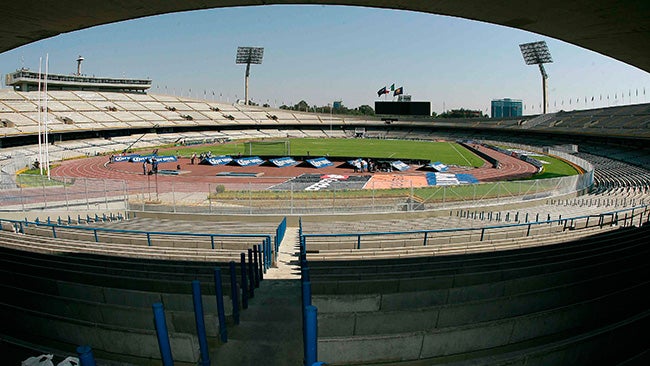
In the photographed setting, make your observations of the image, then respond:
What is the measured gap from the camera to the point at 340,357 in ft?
15.0

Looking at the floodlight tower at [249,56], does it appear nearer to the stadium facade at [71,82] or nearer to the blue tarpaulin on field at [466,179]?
the stadium facade at [71,82]

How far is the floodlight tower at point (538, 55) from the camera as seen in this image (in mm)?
88188

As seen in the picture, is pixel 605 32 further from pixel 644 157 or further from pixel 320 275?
pixel 644 157

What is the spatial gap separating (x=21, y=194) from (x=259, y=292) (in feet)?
61.1

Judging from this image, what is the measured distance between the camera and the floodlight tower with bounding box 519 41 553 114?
88.2 m

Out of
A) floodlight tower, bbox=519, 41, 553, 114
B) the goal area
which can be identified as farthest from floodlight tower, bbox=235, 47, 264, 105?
floodlight tower, bbox=519, 41, 553, 114

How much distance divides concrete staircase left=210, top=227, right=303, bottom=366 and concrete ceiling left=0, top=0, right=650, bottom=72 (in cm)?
517

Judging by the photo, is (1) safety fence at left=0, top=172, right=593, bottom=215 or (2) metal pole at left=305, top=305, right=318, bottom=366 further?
(1) safety fence at left=0, top=172, right=593, bottom=215

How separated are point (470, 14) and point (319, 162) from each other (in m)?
34.9

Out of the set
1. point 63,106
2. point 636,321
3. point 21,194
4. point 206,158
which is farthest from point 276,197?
point 63,106

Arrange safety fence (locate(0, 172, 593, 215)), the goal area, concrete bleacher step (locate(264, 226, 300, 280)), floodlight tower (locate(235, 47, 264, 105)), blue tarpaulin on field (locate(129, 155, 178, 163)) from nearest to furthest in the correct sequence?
concrete bleacher step (locate(264, 226, 300, 280)) < safety fence (locate(0, 172, 593, 215)) < blue tarpaulin on field (locate(129, 155, 178, 163)) < the goal area < floodlight tower (locate(235, 47, 264, 105))

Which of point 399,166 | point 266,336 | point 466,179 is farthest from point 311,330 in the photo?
point 399,166

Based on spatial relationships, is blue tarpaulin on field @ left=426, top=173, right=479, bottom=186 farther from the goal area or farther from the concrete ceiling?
the concrete ceiling

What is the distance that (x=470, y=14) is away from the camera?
6.77 meters
